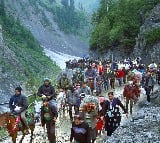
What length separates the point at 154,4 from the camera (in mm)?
60438

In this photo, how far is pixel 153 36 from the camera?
47.2m

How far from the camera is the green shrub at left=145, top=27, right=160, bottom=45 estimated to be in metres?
46.8

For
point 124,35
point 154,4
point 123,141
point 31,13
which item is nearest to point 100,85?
point 123,141

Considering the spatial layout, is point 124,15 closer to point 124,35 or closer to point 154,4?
point 124,35

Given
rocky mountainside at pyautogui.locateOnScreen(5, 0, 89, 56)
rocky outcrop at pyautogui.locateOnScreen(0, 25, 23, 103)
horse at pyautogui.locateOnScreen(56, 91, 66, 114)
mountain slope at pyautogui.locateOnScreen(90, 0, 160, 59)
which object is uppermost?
rocky mountainside at pyautogui.locateOnScreen(5, 0, 89, 56)

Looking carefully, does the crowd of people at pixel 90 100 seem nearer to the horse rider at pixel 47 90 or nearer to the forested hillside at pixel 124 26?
the horse rider at pixel 47 90

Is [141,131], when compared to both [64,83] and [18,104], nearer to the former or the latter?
[18,104]

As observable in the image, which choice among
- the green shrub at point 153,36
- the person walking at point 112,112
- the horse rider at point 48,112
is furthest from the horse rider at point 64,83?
the green shrub at point 153,36

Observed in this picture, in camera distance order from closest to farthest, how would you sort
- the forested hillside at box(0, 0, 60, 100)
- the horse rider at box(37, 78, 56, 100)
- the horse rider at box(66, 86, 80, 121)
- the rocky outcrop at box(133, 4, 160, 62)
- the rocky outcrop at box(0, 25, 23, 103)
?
the horse rider at box(37, 78, 56, 100)
the horse rider at box(66, 86, 80, 121)
the rocky outcrop at box(133, 4, 160, 62)
the rocky outcrop at box(0, 25, 23, 103)
the forested hillside at box(0, 0, 60, 100)

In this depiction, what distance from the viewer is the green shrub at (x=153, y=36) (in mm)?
46750

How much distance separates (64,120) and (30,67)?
87.3m

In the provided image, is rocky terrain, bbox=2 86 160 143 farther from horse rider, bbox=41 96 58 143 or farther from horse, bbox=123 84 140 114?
horse, bbox=123 84 140 114

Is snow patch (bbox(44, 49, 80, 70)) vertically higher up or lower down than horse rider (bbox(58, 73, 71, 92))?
higher up

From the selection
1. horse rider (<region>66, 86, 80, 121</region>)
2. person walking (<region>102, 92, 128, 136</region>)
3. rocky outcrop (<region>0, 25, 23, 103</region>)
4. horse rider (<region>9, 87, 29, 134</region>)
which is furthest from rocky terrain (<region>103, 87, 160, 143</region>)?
rocky outcrop (<region>0, 25, 23, 103</region>)
